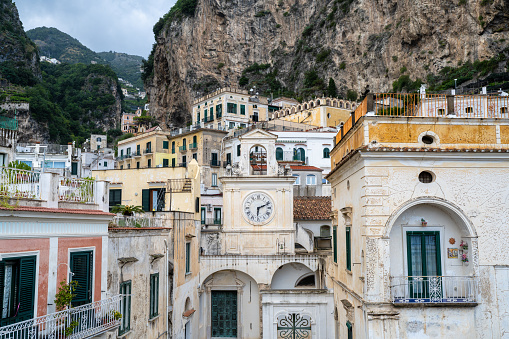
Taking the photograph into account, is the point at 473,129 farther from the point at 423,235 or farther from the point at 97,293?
the point at 97,293

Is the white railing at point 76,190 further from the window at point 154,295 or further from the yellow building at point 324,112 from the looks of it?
the yellow building at point 324,112

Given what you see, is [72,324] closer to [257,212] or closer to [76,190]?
[76,190]

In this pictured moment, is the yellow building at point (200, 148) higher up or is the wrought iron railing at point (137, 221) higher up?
the yellow building at point (200, 148)

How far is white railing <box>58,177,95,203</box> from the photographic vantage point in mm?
12133

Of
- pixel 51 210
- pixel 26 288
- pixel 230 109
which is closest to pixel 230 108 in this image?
pixel 230 109

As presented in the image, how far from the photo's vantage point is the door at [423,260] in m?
14.1

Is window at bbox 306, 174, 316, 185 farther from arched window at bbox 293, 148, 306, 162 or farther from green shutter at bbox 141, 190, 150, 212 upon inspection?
green shutter at bbox 141, 190, 150, 212

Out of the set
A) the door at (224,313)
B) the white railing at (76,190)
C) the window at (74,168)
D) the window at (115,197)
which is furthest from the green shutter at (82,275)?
the window at (74,168)

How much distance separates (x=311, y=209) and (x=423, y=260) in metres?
18.8

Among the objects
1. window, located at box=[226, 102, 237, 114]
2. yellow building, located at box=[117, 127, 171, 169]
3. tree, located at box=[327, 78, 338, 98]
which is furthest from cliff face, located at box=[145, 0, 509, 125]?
yellow building, located at box=[117, 127, 171, 169]

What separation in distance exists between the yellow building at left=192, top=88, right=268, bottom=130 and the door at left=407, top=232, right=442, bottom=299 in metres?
45.7

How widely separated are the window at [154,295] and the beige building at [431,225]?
24.6 ft

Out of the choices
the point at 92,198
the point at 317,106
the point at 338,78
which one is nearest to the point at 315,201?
the point at 92,198

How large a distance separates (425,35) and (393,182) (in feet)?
187
